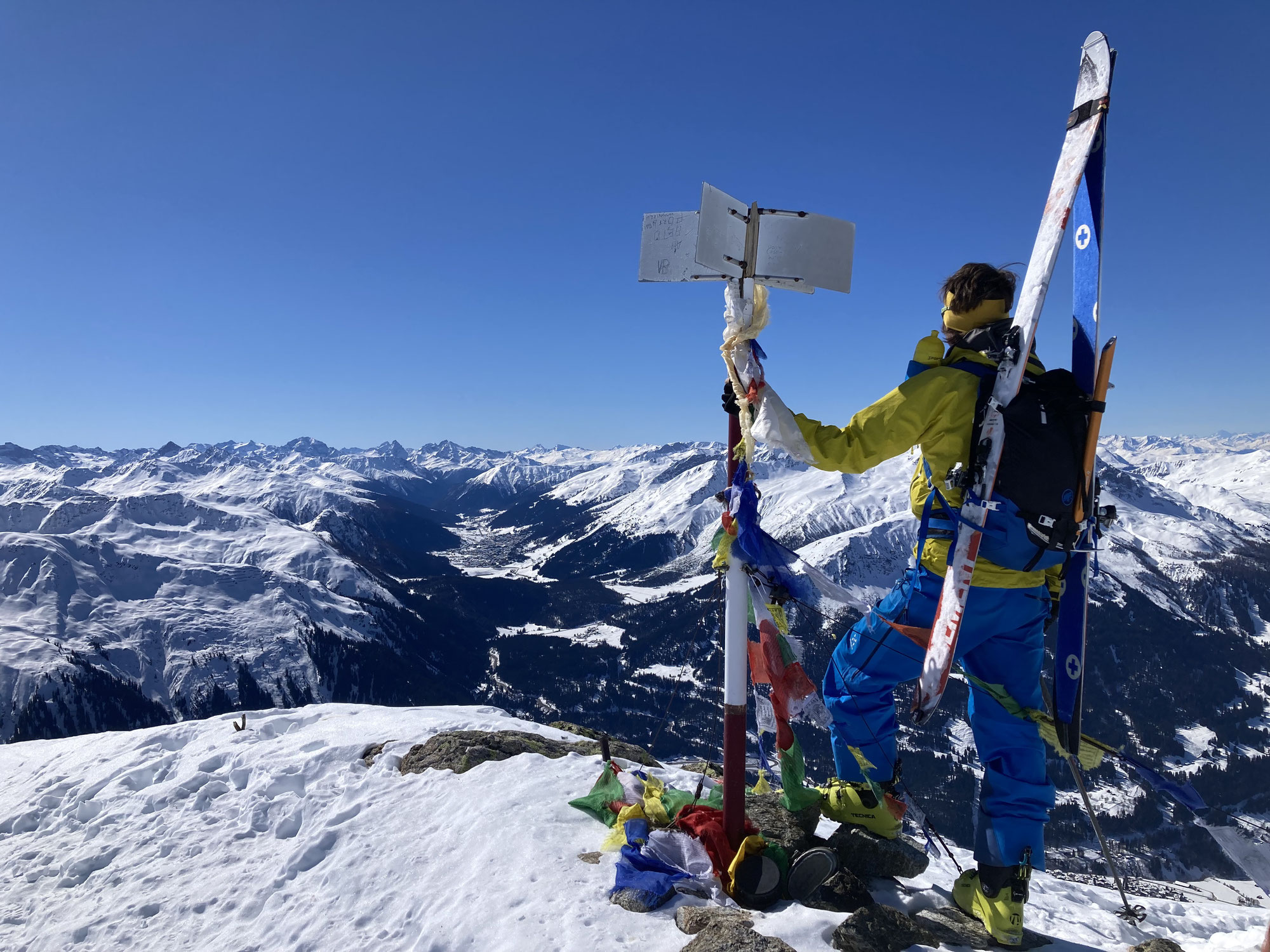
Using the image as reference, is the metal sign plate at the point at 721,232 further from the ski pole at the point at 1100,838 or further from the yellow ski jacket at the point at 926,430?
the ski pole at the point at 1100,838

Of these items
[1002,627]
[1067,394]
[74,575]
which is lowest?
[74,575]

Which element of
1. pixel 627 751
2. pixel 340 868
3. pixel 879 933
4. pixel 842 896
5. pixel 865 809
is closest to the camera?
pixel 879 933

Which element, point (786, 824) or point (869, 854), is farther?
point (786, 824)

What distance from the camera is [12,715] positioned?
392 ft

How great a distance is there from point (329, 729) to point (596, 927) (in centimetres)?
908

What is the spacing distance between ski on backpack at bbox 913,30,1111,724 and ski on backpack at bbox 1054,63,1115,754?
0.13 meters

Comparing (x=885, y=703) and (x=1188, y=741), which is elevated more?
(x=885, y=703)

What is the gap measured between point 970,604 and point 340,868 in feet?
23.8

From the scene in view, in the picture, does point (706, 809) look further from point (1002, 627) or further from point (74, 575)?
point (74, 575)

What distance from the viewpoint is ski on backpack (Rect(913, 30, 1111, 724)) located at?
464 centimetres

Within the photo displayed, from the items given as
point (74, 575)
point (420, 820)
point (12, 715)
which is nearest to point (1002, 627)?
point (420, 820)

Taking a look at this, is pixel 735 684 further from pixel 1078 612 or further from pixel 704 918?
pixel 1078 612

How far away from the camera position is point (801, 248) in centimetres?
516

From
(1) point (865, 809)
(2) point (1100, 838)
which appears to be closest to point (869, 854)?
(1) point (865, 809)
